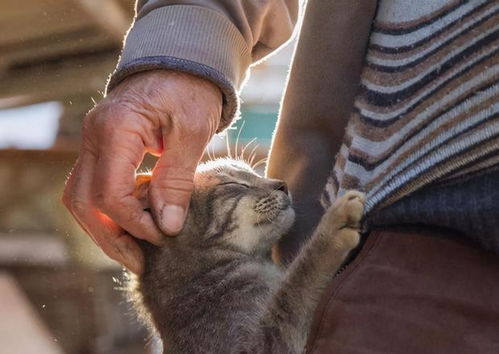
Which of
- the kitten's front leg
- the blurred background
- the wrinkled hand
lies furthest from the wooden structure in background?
the kitten's front leg

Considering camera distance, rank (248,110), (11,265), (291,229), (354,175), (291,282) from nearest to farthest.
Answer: (354,175) → (291,282) → (291,229) → (248,110) → (11,265)

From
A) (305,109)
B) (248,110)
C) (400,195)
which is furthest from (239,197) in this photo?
(248,110)

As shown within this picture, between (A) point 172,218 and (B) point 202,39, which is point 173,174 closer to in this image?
(A) point 172,218

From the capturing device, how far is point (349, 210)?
3.79 ft

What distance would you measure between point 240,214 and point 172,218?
0.26 meters

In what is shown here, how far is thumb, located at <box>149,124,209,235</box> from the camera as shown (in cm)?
127

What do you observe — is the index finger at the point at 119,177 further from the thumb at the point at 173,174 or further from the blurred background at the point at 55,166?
the blurred background at the point at 55,166

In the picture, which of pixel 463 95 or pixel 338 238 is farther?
pixel 338 238

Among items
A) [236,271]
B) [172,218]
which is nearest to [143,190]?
[172,218]

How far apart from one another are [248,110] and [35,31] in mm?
942

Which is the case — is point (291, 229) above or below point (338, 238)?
below

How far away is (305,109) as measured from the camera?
136 centimetres

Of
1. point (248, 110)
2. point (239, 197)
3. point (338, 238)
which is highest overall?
point (338, 238)

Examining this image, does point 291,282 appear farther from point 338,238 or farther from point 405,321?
point 405,321
